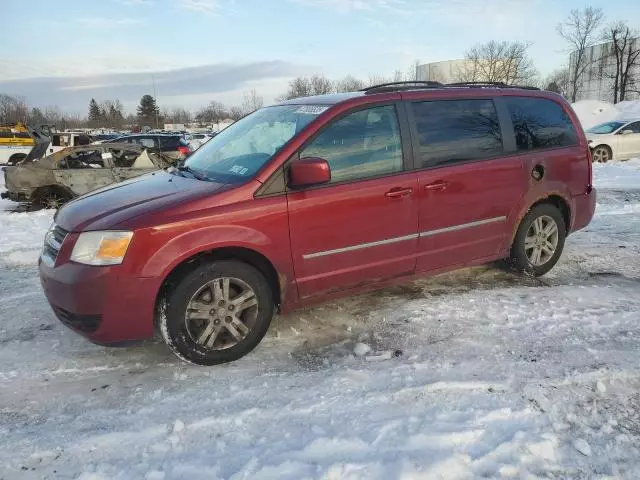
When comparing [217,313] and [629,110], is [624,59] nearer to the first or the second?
[629,110]

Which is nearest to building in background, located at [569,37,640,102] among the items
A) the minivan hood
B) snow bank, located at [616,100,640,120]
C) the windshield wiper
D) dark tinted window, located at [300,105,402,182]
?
snow bank, located at [616,100,640,120]

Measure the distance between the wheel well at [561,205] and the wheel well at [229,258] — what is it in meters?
2.76

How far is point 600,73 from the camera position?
177 ft

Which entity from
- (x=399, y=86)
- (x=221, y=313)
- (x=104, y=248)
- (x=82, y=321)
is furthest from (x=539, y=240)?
(x=82, y=321)

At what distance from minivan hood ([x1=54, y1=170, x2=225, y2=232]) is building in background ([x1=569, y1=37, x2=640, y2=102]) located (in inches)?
2183

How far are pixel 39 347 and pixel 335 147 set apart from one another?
8.92 ft

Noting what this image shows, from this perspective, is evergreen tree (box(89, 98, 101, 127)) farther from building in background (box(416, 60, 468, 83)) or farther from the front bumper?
the front bumper

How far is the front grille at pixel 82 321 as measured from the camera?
313cm

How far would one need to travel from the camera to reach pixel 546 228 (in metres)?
4.91

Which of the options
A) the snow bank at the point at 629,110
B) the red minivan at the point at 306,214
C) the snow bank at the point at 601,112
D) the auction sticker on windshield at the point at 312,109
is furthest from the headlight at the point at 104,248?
the snow bank at the point at 629,110

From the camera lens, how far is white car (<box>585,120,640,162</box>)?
1546cm

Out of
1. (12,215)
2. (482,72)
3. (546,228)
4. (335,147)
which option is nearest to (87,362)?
(335,147)

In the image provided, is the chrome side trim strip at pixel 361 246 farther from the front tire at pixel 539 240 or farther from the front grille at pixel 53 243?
the front grille at pixel 53 243

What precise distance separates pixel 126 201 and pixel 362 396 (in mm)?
2064
